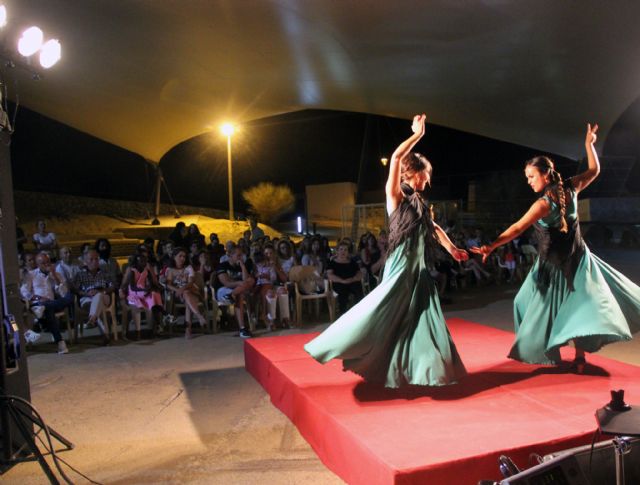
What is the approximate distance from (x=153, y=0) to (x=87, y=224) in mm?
9914

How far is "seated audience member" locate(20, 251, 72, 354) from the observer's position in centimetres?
590

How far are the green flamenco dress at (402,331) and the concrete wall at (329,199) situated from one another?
896 inches

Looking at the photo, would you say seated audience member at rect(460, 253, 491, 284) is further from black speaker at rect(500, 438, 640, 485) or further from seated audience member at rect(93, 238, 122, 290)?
black speaker at rect(500, 438, 640, 485)

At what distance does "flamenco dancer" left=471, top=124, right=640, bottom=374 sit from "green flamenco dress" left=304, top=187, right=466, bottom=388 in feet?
1.93

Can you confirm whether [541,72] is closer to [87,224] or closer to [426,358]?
[426,358]

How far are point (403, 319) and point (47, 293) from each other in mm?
4676

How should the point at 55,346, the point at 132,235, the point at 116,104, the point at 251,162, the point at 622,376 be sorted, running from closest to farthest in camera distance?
the point at 622,376 → the point at 55,346 → the point at 116,104 → the point at 132,235 → the point at 251,162

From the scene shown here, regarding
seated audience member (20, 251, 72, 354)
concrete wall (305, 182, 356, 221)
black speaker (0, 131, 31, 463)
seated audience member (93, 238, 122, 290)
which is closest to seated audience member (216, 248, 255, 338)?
seated audience member (93, 238, 122, 290)

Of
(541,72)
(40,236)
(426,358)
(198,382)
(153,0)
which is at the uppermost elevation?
(153,0)

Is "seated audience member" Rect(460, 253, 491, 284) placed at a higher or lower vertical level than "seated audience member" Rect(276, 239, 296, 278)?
lower

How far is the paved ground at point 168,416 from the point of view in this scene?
2867 mm

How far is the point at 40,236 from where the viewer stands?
344 inches

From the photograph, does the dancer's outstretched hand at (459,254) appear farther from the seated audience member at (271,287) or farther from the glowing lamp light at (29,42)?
the seated audience member at (271,287)

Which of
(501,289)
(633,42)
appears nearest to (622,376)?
(501,289)
